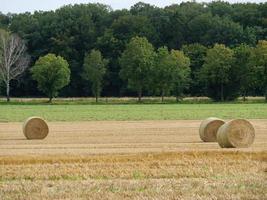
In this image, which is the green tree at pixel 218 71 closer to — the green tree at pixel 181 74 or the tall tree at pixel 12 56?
the green tree at pixel 181 74

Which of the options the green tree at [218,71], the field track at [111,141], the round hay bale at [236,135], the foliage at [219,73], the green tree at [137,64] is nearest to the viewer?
the field track at [111,141]

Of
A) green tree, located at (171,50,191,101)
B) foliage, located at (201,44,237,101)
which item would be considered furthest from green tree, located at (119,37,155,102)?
foliage, located at (201,44,237,101)

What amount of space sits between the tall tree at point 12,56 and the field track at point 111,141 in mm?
79531

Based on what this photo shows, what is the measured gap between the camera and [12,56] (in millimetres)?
120750

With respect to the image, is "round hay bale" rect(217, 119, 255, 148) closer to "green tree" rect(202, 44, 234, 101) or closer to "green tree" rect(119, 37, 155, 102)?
"green tree" rect(202, 44, 234, 101)

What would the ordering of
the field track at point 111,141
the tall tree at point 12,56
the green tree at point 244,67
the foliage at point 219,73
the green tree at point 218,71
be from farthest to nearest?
the tall tree at point 12,56, the green tree at point 244,67, the green tree at point 218,71, the foliage at point 219,73, the field track at point 111,141

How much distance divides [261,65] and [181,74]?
1248cm

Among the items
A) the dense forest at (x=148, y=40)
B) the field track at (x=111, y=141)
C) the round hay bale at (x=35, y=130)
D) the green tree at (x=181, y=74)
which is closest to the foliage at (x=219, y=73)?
the dense forest at (x=148, y=40)

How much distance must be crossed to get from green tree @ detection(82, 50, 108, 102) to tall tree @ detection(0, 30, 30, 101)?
1205 cm

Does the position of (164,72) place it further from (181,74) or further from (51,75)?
(51,75)

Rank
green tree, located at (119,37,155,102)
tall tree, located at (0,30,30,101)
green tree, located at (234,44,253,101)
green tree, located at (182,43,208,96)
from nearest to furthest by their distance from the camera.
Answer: green tree, located at (234,44,253,101), green tree, located at (119,37,155,102), green tree, located at (182,43,208,96), tall tree, located at (0,30,30,101)

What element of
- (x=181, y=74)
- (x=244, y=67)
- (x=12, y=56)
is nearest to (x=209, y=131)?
(x=244, y=67)

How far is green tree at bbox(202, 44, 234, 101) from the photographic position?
10225 centimetres

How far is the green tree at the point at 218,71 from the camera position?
335 ft
